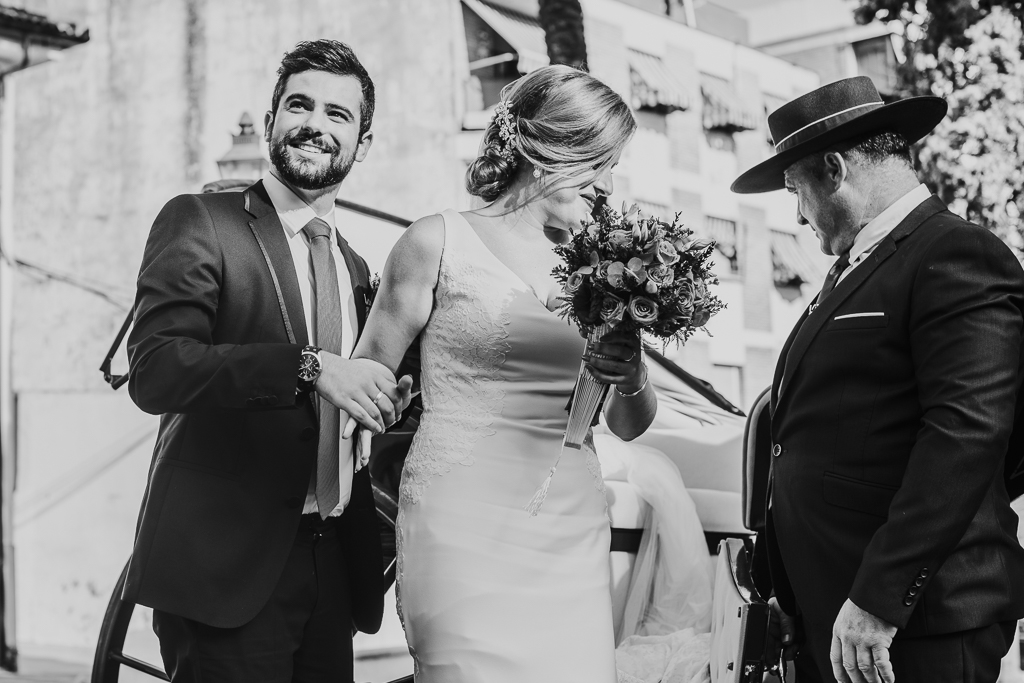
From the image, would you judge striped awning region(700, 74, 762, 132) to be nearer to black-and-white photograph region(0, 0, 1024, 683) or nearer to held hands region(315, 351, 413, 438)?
black-and-white photograph region(0, 0, 1024, 683)

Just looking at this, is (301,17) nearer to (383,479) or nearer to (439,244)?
(383,479)

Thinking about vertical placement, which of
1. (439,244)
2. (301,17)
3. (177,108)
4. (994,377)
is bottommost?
(994,377)

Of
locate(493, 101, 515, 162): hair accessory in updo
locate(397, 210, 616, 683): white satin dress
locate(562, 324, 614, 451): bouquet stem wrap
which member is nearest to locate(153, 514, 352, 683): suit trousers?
locate(397, 210, 616, 683): white satin dress

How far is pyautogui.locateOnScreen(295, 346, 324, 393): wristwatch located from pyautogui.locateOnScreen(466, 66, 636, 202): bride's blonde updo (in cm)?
58

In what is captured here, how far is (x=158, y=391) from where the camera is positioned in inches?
78.4

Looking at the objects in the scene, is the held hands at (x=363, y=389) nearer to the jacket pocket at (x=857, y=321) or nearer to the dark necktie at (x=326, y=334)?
the dark necktie at (x=326, y=334)

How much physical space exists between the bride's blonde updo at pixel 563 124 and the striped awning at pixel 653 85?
784 centimetres

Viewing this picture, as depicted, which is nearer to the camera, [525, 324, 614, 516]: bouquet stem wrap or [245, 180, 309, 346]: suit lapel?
[525, 324, 614, 516]: bouquet stem wrap

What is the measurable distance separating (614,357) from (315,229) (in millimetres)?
895

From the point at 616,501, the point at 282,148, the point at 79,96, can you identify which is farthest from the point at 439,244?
the point at 79,96

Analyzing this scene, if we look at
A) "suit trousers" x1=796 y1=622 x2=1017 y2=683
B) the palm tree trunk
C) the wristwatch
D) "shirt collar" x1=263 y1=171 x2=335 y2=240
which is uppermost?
the palm tree trunk

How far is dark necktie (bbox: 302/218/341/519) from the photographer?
2.28 meters

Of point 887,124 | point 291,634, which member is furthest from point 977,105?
point 291,634

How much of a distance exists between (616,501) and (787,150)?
4.93 ft
